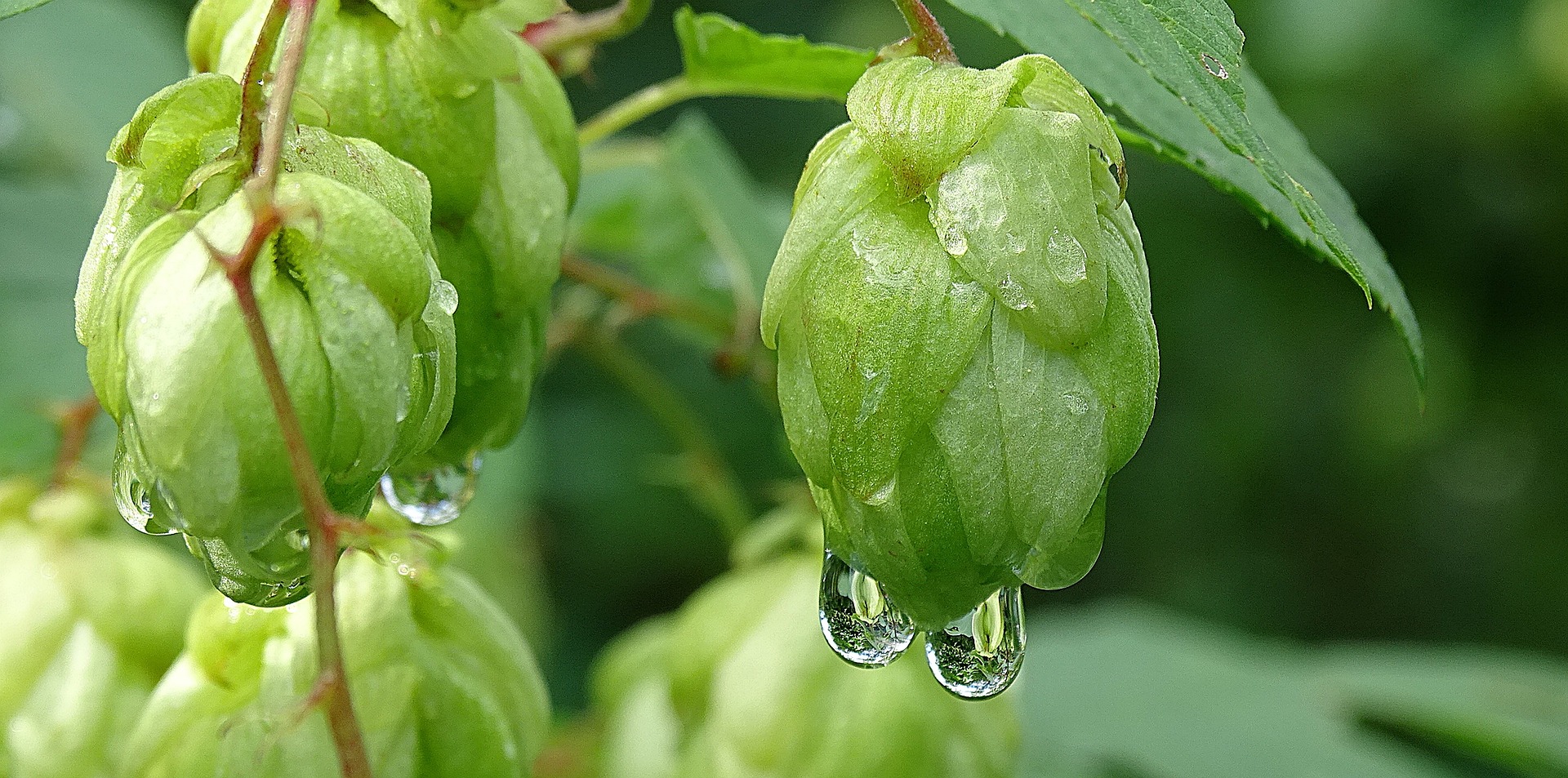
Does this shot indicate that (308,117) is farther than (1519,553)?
No

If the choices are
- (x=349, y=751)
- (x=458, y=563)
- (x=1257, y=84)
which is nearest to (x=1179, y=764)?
(x=458, y=563)

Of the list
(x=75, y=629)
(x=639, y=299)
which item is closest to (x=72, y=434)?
(x=75, y=629)

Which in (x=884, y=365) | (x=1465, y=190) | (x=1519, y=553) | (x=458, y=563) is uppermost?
(x=884, y=365)

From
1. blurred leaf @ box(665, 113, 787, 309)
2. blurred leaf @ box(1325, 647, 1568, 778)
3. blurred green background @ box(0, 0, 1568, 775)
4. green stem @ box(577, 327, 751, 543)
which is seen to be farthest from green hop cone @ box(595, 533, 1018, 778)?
blurred green background @ box(0, 0, 1568, 775)

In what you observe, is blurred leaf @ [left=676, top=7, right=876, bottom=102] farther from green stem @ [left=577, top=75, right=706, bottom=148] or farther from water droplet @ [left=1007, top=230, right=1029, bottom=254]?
water droplet @ [left=1007, top=230, right=1029, bottom=254]

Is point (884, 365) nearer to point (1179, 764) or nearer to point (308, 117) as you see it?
point (308, 117)

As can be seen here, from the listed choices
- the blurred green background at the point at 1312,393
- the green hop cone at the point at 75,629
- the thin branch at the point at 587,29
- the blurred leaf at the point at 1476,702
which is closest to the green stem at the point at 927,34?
the thin branch at the point at 587,29
